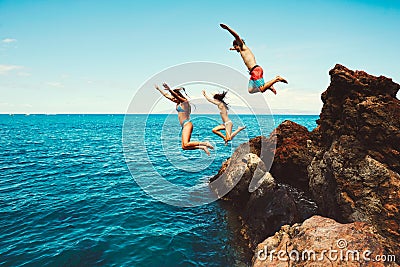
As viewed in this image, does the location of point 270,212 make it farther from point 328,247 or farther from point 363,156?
point 328,247

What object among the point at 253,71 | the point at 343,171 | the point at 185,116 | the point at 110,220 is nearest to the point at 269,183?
the point at 343,171

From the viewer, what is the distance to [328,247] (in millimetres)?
7980

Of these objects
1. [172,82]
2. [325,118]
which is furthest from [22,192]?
[325,118]

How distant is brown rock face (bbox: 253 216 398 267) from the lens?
7.60 m

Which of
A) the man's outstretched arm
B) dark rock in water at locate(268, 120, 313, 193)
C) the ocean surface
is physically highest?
the man's outstretched arm

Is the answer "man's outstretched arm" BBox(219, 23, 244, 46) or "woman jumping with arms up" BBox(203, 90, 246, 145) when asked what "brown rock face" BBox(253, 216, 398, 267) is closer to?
"woman jumping with arms up" BBox(203, 90, 246, 145)

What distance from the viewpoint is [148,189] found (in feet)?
81.1

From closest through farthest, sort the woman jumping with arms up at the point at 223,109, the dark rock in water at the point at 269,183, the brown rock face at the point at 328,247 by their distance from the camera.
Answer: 1. the brown rock face at the point at 328,247
2. the woman jumping with arms up at the point at 223,109
3. the dark rock in water at the point at 269,183

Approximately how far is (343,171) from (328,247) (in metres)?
6.03

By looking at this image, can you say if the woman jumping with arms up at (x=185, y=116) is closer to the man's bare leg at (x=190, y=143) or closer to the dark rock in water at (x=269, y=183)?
the man's bare leg at (x=190, y=143)

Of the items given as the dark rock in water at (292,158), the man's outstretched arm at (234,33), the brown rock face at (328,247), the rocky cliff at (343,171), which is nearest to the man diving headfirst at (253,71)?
the man's outstretched arm at (234,33)

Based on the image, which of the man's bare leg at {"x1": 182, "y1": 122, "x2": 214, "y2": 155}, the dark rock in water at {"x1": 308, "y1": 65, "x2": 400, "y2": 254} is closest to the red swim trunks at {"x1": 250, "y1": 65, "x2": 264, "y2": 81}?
the man's bare leg at {"x1": 182, "y1": 122, "x2": 214, "y2": 155}

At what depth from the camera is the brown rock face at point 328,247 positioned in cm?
760

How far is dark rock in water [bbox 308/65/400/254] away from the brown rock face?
3161 mm
